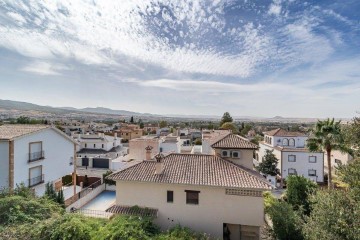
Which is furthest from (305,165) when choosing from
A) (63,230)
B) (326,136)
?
(63,230)

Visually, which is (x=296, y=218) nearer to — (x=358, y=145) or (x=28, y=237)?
(x=358, y=145)

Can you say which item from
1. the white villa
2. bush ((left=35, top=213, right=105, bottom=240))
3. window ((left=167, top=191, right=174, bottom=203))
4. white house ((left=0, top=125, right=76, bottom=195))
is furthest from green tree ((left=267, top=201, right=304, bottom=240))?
white house ((left=0, top=125, right=76, bottom=195))

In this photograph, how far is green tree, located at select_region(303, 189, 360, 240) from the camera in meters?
10.5

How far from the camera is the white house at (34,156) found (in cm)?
2089

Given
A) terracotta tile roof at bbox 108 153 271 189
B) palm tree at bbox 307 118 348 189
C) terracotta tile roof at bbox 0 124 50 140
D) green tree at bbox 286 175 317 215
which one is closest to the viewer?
terracotta tile roof at bbox 108 153 271 189

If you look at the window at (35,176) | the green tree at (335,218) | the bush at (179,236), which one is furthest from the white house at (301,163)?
the window at (35,176)

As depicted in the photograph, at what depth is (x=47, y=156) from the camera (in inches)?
998

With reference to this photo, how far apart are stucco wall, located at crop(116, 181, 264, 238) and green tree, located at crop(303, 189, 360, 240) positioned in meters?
4.86

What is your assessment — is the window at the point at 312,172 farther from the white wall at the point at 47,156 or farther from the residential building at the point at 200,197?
the white wall at the point at 47,156

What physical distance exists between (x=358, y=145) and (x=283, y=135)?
120 ft

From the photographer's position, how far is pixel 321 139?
82.4 feet

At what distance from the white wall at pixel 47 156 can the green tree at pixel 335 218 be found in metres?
24.1

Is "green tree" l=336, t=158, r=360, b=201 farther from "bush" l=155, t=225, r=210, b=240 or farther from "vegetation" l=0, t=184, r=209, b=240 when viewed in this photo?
"vegetation" l=0, t=184, r=209, b=240

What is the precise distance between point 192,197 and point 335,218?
9512 mm
